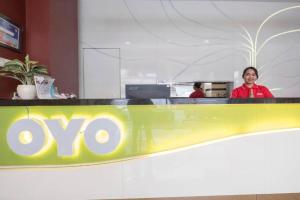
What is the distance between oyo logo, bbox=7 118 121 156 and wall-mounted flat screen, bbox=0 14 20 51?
1204mm

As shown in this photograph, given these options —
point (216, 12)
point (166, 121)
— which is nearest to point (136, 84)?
point (216, 12)

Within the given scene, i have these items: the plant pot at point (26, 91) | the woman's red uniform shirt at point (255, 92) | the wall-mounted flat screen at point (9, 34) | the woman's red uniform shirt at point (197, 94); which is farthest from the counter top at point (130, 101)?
the woman's red uniform shirt at point (197, 94)

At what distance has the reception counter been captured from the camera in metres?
2.08

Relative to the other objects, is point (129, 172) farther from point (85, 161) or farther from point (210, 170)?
point (210, 170)

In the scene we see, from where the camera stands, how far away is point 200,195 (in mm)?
2164

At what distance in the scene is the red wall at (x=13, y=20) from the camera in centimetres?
279

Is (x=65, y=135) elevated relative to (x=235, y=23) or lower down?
lower down

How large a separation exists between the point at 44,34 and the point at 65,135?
176cm

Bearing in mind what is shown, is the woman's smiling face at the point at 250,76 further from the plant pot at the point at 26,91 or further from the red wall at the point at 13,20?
the red wall at the point at 13,20

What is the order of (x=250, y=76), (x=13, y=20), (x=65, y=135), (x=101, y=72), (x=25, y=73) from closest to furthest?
(x=65, y=135), (x=25, y=73), (x=250, y=76), (x=13, y=20), (x=101, y=72)

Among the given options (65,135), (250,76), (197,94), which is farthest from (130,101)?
(197,94)

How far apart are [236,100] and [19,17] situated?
268 cm

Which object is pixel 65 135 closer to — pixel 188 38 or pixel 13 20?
pixel 13 20

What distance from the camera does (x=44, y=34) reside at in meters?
3.30
